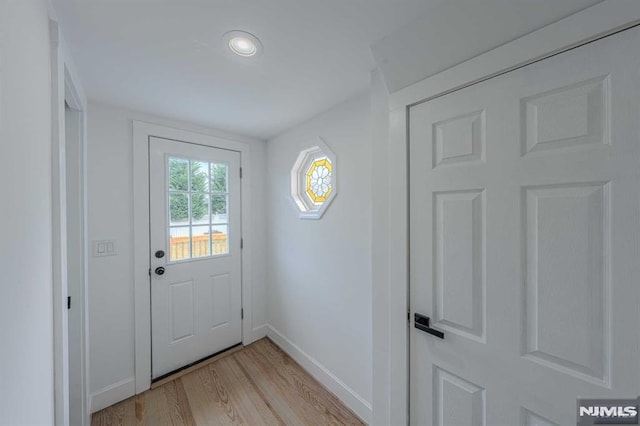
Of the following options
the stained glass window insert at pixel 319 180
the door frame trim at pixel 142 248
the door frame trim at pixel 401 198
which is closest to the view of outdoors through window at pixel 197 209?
the door frame trim at pixel 142 248

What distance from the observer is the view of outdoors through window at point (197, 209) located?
213cm

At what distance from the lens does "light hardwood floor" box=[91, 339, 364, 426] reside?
166 cm

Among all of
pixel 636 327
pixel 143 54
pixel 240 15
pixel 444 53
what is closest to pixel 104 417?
pixel 143 54

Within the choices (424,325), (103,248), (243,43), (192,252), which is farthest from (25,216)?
(192,252)

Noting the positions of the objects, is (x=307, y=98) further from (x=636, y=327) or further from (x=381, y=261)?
(x=636, y=327)

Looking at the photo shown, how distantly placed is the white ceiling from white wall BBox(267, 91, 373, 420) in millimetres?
435

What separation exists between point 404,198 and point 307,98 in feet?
3.42

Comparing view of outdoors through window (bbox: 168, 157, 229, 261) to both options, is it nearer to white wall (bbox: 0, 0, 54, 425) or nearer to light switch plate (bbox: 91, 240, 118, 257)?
light switch plate (bbox: 91, 240, 118, 257)

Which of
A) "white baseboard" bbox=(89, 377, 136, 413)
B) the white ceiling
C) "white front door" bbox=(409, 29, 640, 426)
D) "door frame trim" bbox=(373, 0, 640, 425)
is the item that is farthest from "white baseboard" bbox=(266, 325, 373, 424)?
the white ceiling

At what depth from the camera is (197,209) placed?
2254 millimetres

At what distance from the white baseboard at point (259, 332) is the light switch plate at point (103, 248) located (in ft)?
4.98

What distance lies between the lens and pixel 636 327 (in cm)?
69

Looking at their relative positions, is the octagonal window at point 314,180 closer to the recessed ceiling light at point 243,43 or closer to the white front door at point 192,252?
the white front door at point 192,252

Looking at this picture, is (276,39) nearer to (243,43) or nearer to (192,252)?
(243,43)
